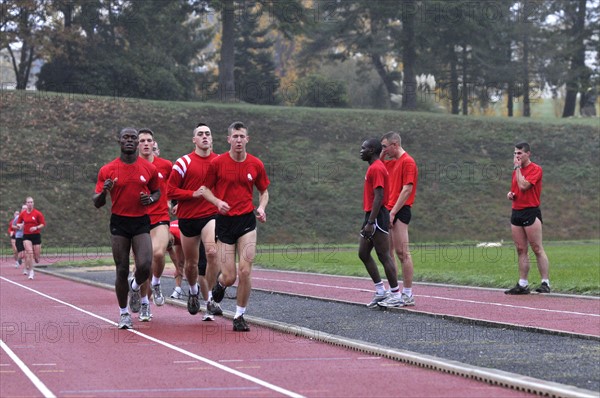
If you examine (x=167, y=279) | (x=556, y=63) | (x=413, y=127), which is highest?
(x=556, y=63)

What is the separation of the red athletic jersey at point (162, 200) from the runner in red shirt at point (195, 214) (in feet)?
1.57

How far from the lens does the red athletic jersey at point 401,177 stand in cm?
1505

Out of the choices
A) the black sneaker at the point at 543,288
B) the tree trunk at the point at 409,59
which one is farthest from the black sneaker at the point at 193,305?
the tree trunk at the point at 409,59

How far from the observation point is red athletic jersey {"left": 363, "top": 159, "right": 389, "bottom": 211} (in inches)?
561

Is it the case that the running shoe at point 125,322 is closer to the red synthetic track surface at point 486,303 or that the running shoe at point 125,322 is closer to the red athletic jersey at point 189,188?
the red athletic jersey at point 189,188

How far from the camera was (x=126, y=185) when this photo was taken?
12555mm

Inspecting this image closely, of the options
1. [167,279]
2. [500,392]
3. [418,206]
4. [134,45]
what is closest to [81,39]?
[134,45]

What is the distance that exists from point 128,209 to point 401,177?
4.36 m

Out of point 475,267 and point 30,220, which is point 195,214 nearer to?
point 475,267

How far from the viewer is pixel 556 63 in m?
78.0

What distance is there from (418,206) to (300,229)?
21.6ft

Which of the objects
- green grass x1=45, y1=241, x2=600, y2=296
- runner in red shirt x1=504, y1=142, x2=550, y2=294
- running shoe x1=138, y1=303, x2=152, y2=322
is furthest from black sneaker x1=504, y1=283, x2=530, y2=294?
running shoe x1=138, y1=303, x2=152, y2=322

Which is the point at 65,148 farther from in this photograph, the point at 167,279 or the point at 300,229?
the point at 167,279

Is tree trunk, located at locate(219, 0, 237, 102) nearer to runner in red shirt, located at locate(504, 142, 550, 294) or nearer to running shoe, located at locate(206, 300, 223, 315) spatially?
runner in red shirt, located at locate(504, 142, 550, 294)
